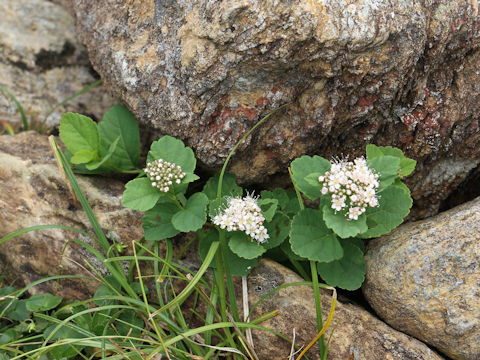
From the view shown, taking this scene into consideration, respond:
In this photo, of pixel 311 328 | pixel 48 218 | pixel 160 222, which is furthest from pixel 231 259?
pixel 48 218

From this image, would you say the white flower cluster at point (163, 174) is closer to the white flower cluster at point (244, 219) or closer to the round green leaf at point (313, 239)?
the white flower cluster at point (244, 219)

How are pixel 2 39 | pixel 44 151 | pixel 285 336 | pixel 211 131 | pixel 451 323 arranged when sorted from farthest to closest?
1. pixel 2 39
2. pixel 44 151
3. pixel 211 131
4. pixel 285 336
5. pixel 451 323

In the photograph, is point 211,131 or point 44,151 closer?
point 211,131

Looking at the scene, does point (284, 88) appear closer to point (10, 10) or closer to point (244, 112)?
point (244, 112)

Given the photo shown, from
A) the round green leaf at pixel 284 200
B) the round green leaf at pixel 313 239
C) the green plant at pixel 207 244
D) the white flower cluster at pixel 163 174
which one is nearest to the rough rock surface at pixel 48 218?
the green plant at pixel 207 244

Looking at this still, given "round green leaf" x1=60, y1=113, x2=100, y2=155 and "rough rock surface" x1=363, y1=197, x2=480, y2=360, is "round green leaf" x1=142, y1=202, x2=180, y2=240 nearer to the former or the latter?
"round green leaf" x1=60, y1=113, x2=100, y2=155

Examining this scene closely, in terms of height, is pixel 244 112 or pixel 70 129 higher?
pixel 244 112

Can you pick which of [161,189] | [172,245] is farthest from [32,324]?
[161,189]
